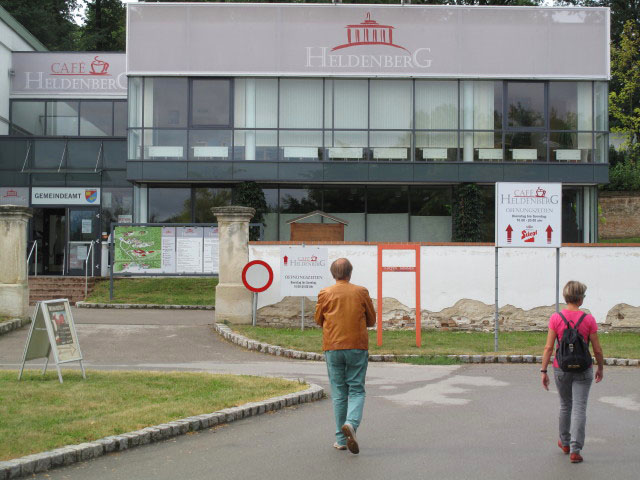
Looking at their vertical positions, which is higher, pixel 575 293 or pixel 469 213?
pixel 469 213

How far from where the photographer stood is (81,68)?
114 ft

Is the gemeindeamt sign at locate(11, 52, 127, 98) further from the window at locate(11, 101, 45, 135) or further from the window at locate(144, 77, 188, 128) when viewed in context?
the window at locate(144, 77, 188, 128)

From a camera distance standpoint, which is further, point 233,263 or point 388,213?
point 388,213

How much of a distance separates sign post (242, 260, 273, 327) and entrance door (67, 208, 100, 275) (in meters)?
14.0

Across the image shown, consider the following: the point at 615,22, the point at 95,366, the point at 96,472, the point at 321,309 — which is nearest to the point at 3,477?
the point at 96,472

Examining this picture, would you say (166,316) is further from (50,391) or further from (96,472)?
(96,472)

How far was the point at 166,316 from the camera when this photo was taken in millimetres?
21547

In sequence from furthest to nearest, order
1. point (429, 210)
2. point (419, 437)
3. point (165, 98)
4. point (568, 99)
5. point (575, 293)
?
point (429, 210) < point (568, 99) < point (165, 98) < point (419, 437) < point (575, 293)

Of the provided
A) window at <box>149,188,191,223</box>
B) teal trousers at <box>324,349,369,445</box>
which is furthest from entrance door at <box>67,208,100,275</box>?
teal trousers at <box>324,349,369,445</box>

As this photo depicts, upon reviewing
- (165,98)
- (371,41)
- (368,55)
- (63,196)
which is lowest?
(63,196)

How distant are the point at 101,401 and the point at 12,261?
10.5 m

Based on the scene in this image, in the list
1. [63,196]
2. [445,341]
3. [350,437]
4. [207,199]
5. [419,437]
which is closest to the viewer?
[350,437]

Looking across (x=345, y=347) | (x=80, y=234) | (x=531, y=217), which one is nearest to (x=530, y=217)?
(x=531, y=217)

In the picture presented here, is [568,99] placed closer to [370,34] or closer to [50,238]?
[370,34]
